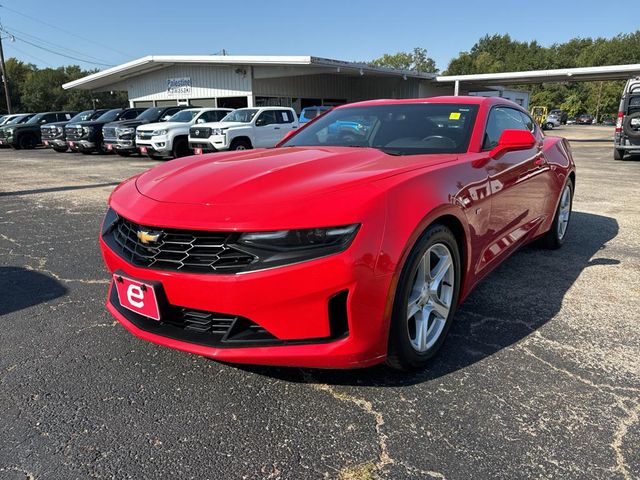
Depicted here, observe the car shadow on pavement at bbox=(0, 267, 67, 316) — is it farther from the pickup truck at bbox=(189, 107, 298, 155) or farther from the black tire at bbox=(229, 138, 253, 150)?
the black tire at bbox=(229, 138, 253, 150)

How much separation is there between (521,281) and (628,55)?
352ft

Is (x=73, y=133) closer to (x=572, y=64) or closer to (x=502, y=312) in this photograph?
(x=502, y=312)

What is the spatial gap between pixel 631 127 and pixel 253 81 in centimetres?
1813

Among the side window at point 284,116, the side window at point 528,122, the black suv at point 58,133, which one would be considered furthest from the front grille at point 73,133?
the side window at point 528,122

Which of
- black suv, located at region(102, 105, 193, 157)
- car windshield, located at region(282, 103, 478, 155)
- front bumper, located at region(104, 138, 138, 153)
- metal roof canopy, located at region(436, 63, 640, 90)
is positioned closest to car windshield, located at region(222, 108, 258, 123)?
black suv, located at region(102, 105, 193, 157)

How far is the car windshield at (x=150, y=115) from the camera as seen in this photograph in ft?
56.6

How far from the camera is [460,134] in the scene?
10.2 ft

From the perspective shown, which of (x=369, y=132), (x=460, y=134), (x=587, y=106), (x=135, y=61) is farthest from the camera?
(x=587, y=106)

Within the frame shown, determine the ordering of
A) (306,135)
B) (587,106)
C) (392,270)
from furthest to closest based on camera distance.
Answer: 1. (587,106)
2. (306,135)
3. (392,270)

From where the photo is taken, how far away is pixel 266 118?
47.7ft

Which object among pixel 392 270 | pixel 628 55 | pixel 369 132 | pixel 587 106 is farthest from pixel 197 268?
pixel 628 55

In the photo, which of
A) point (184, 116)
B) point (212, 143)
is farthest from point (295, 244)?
point (184, 116)

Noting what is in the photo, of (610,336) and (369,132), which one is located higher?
(369,132)

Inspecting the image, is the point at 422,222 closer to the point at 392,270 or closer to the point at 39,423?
the point at 392,270
